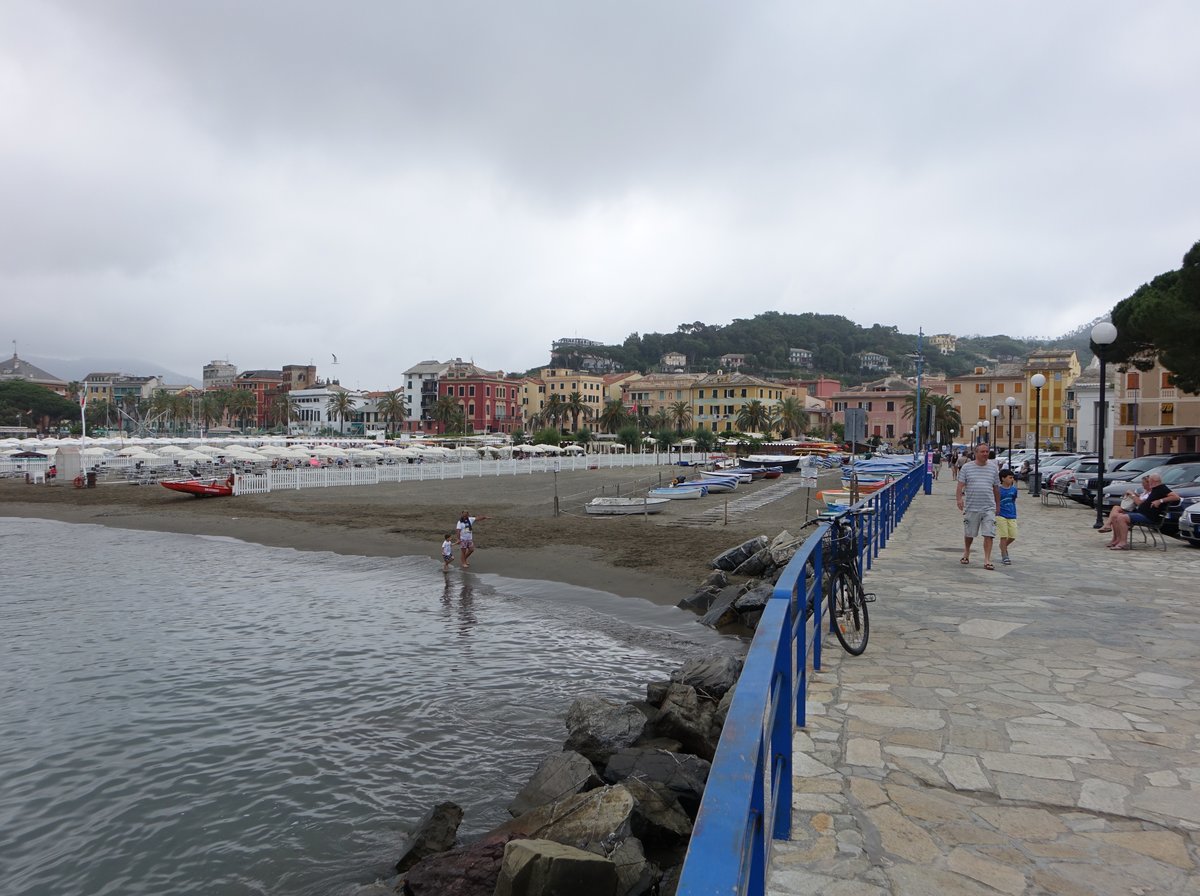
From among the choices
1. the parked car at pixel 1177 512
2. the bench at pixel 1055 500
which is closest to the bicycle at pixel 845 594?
the parked car at pixel 1177 512

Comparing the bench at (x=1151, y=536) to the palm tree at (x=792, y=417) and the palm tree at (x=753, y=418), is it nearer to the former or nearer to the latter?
the palm tree at (x=753, y=418)

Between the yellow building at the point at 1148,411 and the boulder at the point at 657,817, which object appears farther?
the yellow building at the point at 1148,411

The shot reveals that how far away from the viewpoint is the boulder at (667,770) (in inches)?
256

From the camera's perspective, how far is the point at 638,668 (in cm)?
1132

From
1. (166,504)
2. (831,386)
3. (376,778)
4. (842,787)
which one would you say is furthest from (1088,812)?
(831,386)

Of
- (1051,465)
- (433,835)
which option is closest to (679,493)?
(1051,465)

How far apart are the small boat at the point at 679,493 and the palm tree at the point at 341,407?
108 meters

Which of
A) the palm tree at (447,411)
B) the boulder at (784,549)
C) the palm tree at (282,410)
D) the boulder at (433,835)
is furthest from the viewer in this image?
the palm tree at (282,410)

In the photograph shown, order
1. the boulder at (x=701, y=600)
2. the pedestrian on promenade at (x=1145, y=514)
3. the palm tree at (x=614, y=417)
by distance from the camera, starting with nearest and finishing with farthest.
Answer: the pedestrian on promenade at (x=1145, y=514) < the boulder at (x=701, y=600) < the palm tree at (x=614, y=417)

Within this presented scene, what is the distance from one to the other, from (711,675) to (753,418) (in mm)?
95854

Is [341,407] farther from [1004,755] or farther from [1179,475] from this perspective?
[1004,755]

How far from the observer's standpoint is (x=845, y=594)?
716cm

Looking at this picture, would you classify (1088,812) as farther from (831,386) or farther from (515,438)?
(831,386)

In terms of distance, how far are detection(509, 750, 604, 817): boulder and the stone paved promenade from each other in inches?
88.4
